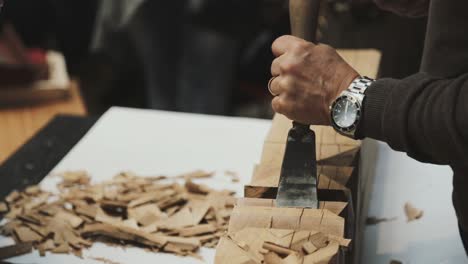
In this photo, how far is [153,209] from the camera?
1599mm

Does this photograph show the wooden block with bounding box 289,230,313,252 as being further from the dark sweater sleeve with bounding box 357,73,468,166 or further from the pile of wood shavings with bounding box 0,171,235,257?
the pile of wood shavings with bounding box 0,171,235,257

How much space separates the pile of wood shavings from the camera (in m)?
1.50

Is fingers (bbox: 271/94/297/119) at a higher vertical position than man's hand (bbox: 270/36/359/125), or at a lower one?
lower

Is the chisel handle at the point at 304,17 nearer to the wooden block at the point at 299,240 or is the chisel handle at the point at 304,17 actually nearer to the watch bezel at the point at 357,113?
the watch bezel at the point at 357,113

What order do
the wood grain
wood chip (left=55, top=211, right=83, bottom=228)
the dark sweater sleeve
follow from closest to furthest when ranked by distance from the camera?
the dark sweater sleeve
wood chip (left=55, top=211, right=83, bottom=228)
the wood grain

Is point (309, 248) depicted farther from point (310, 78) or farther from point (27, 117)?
point (27, 117)

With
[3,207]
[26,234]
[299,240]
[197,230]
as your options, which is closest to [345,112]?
[299,240]

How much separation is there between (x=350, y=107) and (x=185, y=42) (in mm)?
1699

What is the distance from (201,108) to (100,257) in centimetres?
146

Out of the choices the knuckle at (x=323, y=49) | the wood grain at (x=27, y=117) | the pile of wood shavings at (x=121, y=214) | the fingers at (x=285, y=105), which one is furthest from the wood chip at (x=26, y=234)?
the wood grain at (x=27, y=117)

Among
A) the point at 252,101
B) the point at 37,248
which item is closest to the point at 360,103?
the point at 37,248

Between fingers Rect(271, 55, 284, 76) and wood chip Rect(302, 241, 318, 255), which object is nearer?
wood chip Rect(302, 241, 318, 255)

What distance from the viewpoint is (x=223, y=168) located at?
1.81 meters

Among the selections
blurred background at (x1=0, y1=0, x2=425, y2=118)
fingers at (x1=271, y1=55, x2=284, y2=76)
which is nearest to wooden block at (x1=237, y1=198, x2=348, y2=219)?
fingers at (x1=271, y1=55, x2=284, y2=76)
